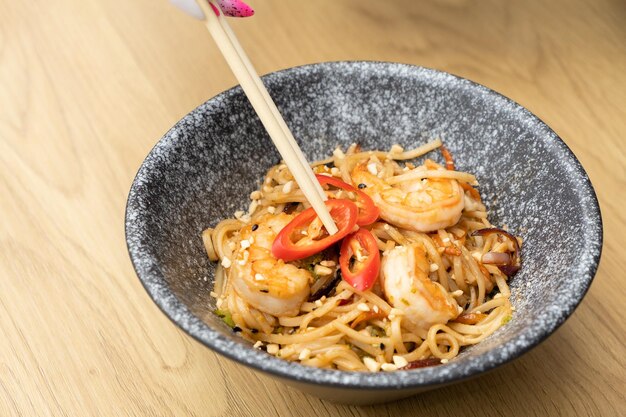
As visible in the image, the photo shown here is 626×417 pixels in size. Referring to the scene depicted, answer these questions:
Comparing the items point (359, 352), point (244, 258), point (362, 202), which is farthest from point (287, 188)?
point (359, 352)

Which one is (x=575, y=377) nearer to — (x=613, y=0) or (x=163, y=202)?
(x=163, y=202)

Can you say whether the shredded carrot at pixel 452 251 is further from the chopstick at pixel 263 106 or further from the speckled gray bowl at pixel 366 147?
the chopstick at pixel 263 106

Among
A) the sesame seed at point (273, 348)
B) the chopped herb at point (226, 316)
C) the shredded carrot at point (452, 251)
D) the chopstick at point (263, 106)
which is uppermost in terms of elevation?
the chopstick at point (263, 106)

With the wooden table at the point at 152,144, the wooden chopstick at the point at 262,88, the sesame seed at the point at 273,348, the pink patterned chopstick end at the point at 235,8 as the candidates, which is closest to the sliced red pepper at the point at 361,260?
the wooden chopstick at the point at 262,88

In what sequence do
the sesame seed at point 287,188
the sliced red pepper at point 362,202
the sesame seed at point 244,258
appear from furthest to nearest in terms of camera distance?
1. the sesame seed at point 287,188
2. the sliced red pepper at point 362,202
3. the sesame seed at point 244,258

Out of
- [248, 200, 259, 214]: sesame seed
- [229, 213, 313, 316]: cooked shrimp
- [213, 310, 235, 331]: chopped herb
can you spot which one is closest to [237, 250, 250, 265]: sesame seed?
[229, 213, 313, 316]: cooked shrimp

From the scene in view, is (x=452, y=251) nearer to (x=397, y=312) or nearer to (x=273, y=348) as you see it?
(x=397, y=312)
